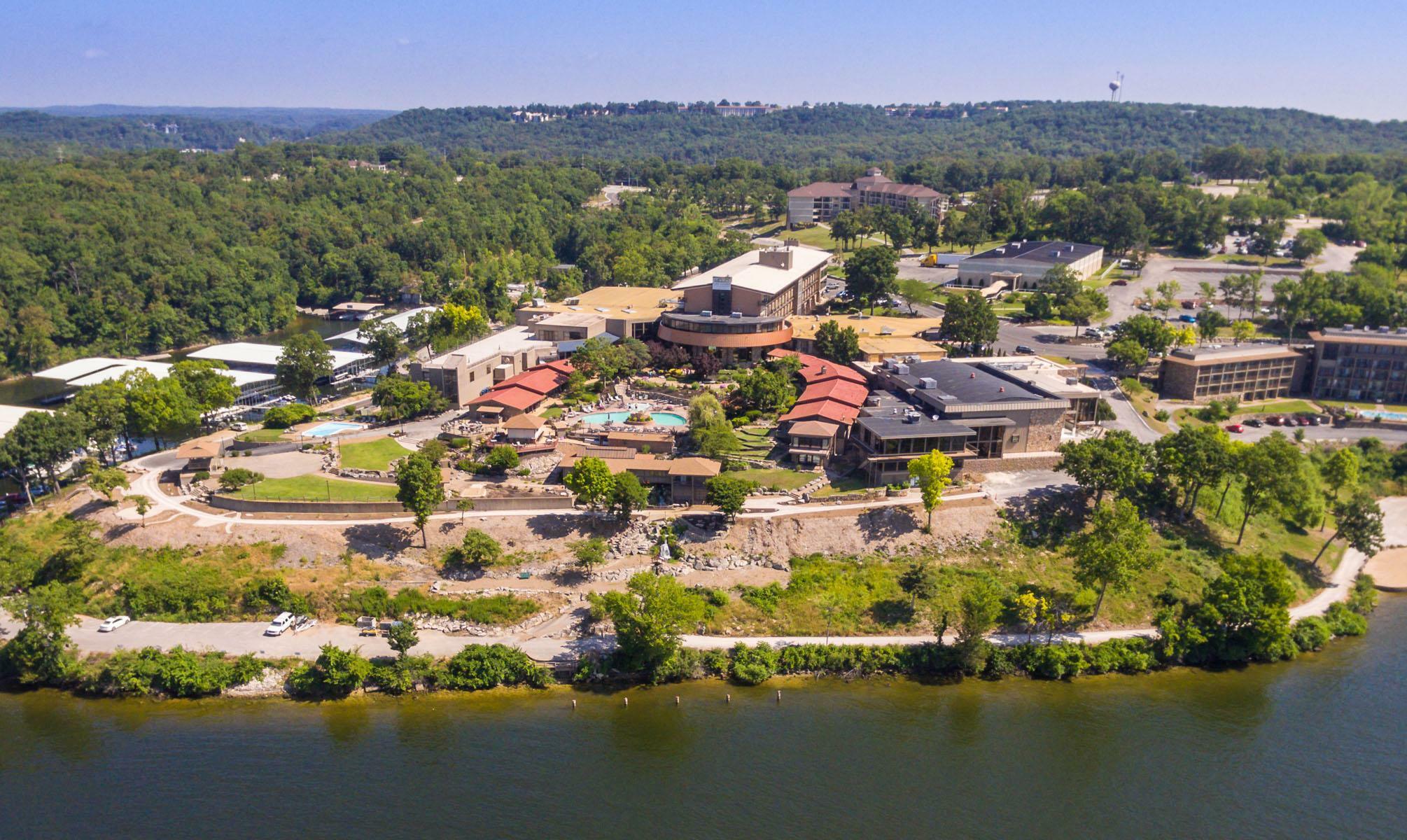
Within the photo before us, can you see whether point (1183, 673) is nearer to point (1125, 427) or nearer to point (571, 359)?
point (1125, 427)

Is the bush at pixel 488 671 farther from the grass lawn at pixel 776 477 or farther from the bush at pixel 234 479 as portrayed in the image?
the bush at pixel 234 479

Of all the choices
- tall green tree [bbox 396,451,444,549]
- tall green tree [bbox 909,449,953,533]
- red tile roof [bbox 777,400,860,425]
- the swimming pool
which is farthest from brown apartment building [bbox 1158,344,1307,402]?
the swimming pool

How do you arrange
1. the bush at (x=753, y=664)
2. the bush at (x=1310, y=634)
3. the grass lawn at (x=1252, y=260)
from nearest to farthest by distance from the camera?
1. the bush at (x=753, y=664)
2. the bush at (x=1310, y=634)
3. the grass lawn at (x=1252, y=260)

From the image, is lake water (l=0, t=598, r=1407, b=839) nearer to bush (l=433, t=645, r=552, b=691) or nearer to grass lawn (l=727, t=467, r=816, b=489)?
bush (l=433, t=645, r=552, b=691)

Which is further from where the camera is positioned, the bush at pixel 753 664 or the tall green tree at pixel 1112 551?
the tall green tree at pixel 1112 551

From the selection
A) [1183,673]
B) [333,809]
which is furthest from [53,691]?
[1183,673]

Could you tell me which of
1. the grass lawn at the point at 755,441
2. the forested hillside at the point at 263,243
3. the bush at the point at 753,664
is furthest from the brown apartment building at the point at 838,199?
the bush at the point at 753,664
